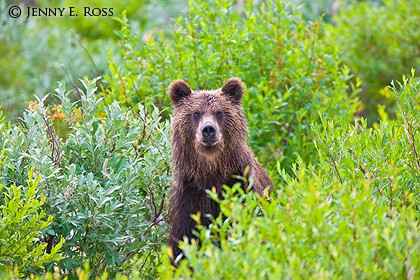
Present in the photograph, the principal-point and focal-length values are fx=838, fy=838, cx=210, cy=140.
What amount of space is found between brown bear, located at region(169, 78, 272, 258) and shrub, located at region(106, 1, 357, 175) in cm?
149

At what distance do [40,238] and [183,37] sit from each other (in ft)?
11.4

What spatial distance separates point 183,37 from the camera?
31.8ft

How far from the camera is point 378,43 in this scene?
14.6 m

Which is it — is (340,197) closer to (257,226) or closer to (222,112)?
(257,226)

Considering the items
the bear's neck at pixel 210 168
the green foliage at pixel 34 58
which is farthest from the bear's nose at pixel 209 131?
the green foliage at pixel 34 58

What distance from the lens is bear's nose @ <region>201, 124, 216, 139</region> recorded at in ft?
23.8

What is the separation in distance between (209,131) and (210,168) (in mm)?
329

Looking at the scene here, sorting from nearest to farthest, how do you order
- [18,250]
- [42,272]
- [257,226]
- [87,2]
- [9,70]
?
[257,226], [18,250], [42,272], [9,70], [87,2]

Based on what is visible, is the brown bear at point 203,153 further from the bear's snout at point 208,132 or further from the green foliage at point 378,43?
the green foliage at point 378,43

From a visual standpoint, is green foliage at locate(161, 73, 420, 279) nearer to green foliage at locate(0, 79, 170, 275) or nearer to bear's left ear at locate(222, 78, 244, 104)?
green foliage at locate(0, 79, 170, 275)

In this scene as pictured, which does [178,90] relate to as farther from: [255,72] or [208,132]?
[255,72]

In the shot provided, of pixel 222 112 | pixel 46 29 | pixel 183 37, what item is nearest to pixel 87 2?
pixel 46 29

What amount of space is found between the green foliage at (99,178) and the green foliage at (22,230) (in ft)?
0.85

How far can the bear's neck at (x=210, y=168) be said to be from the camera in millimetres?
7332
